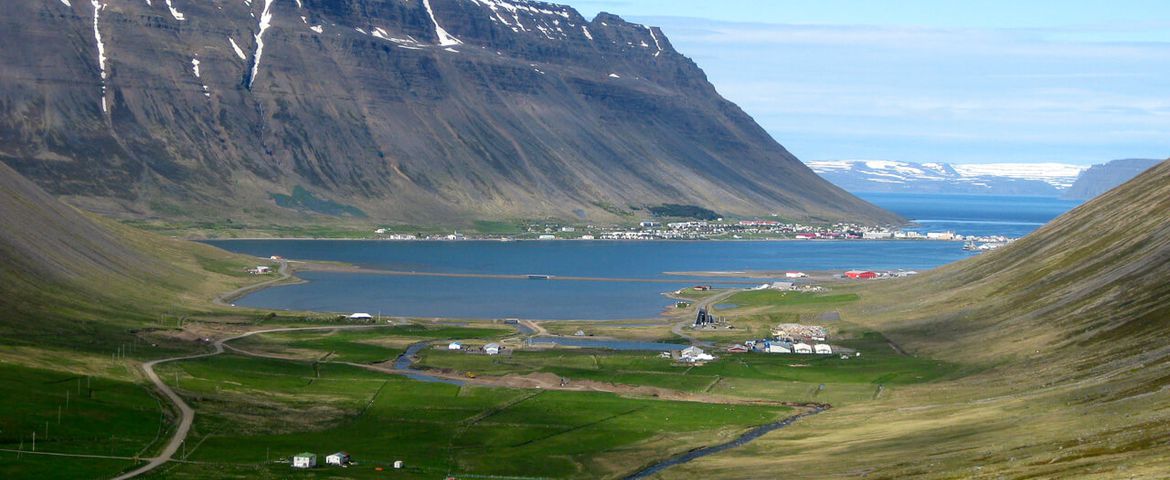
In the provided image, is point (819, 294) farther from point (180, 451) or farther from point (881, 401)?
point (180, 451)

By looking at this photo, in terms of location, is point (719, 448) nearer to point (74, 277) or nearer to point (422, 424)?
point (422, 424)

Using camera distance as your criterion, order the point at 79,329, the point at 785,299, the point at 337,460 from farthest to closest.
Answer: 1. the point at 785,299
2. the point at 79,329
3. the point at 337,460

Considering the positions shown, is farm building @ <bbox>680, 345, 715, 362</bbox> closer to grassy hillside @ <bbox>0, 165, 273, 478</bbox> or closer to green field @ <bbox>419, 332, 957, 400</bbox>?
green field @ <bbox>419, 332, 957, 400</bbox>

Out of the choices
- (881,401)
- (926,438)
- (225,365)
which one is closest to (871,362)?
(881,401)

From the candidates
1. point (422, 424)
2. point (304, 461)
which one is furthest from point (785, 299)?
point (304, 461)

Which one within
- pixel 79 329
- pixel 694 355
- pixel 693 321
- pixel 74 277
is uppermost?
pixel 74 277

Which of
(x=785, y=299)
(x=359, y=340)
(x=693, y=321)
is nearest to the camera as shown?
(x=359, y=340)
